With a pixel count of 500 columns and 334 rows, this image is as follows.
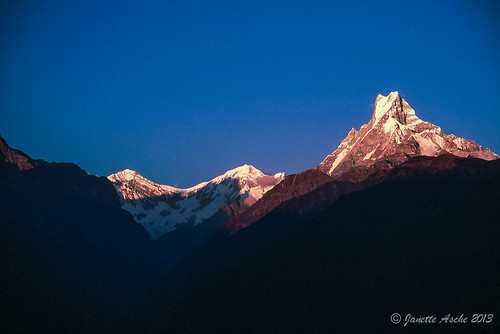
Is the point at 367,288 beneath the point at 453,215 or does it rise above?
beneath

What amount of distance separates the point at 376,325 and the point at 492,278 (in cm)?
2068

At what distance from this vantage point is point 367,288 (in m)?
112

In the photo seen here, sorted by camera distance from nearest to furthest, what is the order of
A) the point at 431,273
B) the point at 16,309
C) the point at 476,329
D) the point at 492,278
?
the point at 476,329 → the point at 492,278 → the point at 431,273 → the point at 16,309

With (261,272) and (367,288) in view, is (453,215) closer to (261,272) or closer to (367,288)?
(367,288)

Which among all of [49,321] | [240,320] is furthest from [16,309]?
[240,320]

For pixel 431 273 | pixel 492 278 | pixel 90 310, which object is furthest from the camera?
pixel 90 310

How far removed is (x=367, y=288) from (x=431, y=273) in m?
12.2

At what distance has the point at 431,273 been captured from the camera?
4215 inches

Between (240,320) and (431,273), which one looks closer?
(431,273)

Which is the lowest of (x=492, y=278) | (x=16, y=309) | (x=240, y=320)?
(x=492, y=278)

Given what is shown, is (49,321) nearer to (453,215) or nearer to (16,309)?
(16,309)

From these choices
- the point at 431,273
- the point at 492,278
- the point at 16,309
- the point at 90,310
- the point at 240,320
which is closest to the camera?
the point at 492,278

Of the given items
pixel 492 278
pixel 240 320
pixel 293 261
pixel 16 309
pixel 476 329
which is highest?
pixel 16 309

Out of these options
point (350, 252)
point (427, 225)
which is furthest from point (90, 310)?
point (427, 225)
